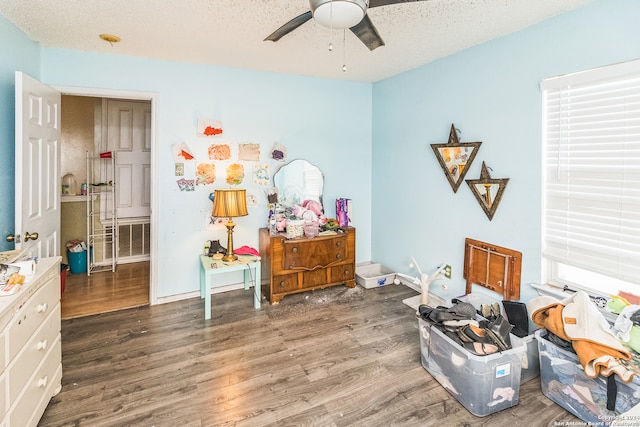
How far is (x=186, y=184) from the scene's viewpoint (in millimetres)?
3385

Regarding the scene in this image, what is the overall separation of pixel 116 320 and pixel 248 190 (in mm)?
1701

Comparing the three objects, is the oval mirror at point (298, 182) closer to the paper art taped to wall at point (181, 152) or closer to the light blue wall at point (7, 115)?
the paper art taped to wall at point (181, 152)

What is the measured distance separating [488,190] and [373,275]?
1.77 m

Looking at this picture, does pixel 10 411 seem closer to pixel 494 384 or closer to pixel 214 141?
pixel 494 384

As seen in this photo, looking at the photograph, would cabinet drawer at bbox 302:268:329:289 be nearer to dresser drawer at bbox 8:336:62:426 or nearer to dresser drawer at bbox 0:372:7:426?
dresser drawer at bbox 8:336:62:426

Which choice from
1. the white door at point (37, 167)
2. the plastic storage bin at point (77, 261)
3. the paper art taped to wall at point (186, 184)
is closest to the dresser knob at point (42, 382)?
the white door at point (37, 167)

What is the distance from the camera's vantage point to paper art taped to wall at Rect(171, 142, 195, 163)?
3299 millimetres

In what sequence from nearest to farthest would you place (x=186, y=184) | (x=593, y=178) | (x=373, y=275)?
(x=593, y=178) → (x=186, y=184) → (x=373, y=275)

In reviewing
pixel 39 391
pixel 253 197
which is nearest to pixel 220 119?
pixel 253 197

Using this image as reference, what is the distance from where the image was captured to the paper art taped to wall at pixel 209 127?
3.38m

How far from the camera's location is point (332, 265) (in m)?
3.61

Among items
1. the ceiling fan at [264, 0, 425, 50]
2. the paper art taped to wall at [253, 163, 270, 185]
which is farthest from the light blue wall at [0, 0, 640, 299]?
the ceiling fan at [264, 0, 425, 50]

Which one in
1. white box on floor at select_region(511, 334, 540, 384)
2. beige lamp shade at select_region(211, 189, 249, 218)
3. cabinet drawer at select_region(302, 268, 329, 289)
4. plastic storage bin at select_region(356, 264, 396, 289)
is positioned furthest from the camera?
plastic storage bin at select_region(356, 264, 396, 289)

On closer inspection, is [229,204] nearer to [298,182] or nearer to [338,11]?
[298,182]
